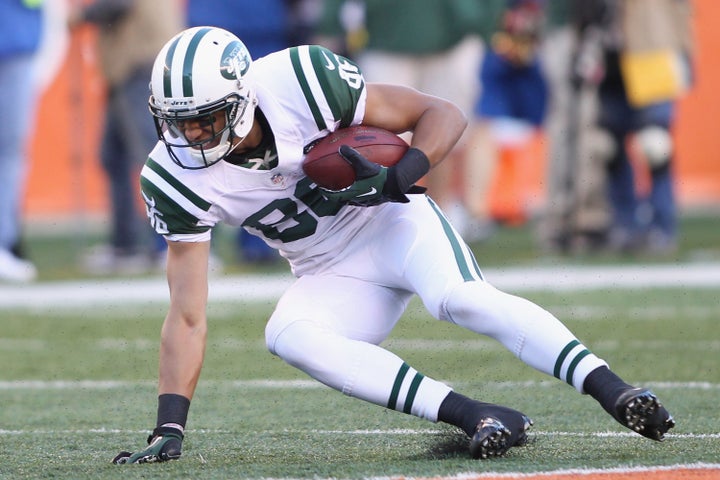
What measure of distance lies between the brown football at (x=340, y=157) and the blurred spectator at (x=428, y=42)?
4914 millimetres

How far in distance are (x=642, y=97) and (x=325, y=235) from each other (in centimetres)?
519

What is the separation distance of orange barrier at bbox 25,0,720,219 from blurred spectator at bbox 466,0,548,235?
1052mm

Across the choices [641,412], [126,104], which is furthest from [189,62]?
[126,104]

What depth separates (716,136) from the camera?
12.8m

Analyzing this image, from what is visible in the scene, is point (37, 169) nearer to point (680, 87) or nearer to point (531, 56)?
point (531, 56)

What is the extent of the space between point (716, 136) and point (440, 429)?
918 centimetres

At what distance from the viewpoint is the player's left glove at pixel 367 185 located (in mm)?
3785

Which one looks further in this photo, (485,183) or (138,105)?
(485,183)

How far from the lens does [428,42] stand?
8.95 m

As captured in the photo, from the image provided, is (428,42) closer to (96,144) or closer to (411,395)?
(96,144)

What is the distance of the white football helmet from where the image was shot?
12.3 ft

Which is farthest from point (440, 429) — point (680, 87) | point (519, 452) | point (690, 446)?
point (680, 87)

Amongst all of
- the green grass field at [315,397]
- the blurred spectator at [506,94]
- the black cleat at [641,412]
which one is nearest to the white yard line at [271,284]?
the green grass field at [315,397]

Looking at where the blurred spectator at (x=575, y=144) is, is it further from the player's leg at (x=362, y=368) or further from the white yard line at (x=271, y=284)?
the player's leg at (x=362, y=368)
